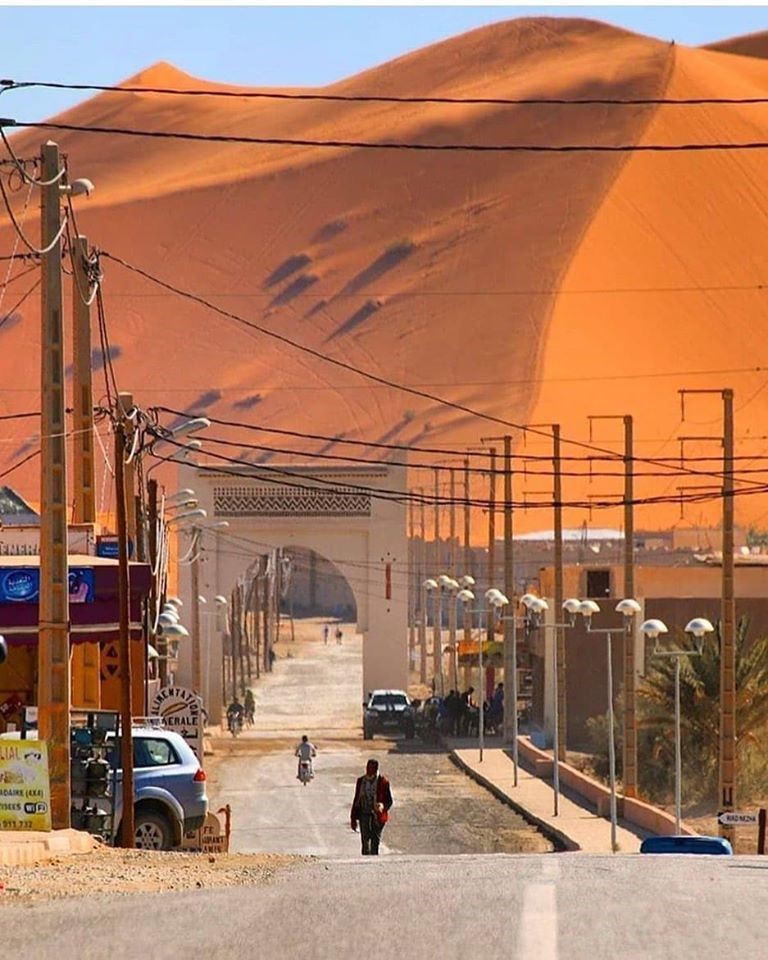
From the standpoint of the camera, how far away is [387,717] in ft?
201

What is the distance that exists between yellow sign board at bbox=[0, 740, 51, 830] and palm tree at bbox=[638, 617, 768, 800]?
81.4 ft

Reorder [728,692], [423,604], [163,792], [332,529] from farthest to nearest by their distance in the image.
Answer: [423,604]
[332,529]
[728,692]
[163,792]

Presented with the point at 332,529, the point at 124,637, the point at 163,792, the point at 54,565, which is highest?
the point at 332,529

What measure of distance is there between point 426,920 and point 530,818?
26.5 meters

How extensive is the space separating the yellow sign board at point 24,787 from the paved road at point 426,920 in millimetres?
5420

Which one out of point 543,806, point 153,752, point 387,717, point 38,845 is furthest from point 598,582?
point 38,845

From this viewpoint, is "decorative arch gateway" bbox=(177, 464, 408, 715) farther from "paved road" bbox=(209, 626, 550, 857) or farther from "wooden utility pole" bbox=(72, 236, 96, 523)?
"wooden utility pole" bbox=(72, 236, 96, 523)

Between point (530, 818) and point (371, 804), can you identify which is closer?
point (371, 804)

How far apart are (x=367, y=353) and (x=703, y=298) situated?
1974 cm

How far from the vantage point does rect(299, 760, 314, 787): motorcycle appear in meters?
46.3

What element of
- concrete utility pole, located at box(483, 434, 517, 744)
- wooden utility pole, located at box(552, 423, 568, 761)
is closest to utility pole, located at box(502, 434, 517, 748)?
concrete utility pole, located at box(483, 434, 517, 744)

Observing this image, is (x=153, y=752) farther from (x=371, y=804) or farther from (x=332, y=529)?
(x=332, y=529)

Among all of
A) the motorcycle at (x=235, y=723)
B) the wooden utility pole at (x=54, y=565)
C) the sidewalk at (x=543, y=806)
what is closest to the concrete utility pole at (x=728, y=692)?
the sidewalk at (x=543, y=806)

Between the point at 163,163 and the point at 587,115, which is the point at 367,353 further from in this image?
the point at 163,163
